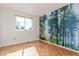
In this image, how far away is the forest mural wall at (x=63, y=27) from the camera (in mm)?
1993

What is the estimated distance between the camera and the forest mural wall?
199 cm

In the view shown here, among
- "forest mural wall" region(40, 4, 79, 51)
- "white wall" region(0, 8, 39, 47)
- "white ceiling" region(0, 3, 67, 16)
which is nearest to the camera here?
"white ceiling" region(0, 3, 67, 16)

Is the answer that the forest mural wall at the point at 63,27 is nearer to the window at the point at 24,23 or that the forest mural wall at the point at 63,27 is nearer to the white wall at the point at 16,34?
the white wall at the point at 16,34

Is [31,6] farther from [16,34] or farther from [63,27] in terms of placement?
[63,27]

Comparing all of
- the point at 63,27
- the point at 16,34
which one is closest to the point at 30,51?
the point at 16,34

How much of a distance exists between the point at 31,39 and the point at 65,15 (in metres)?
1.16

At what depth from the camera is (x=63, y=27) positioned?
2.22 m

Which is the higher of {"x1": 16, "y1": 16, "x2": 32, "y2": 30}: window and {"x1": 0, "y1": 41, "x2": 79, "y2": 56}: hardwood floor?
{"x1": 16, "y1": 16, "x2": 32, "y2": 30}: window

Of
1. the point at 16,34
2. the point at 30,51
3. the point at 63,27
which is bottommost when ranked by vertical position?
the point at 30,51

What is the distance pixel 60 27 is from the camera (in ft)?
7.59

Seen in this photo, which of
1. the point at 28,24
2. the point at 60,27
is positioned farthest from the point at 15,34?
the point at 60,27

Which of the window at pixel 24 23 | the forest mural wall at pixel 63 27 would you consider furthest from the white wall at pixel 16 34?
the forest mural wall at pixel 63 27

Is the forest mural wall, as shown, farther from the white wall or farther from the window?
the window

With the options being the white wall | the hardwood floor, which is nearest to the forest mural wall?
the white wall
